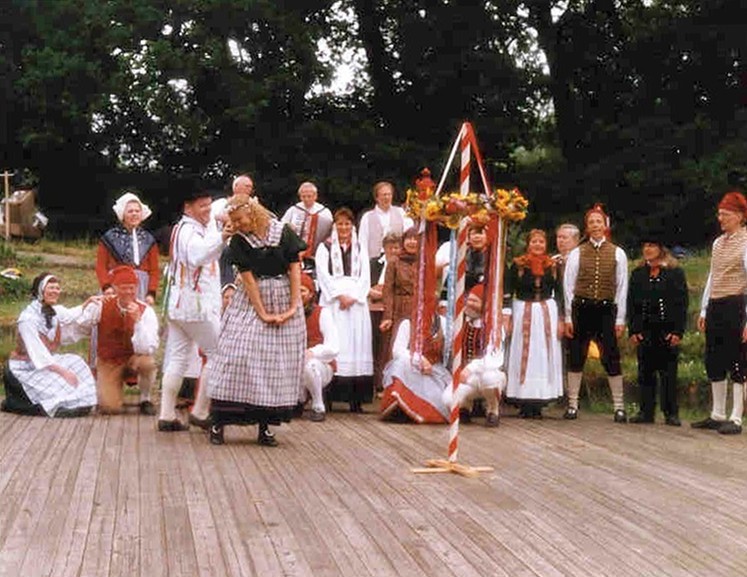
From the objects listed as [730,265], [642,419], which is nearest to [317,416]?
[642,419]

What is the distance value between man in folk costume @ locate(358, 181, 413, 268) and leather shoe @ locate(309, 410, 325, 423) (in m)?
1.96

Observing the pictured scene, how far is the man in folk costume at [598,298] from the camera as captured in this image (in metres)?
11.6

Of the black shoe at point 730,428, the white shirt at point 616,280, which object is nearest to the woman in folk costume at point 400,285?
the white shirt at point 616,280

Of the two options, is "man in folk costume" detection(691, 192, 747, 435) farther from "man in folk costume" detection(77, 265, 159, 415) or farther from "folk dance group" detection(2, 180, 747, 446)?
"man in folk costume" detection(77, 265, 159, 415)

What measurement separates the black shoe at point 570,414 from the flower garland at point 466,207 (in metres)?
2.46

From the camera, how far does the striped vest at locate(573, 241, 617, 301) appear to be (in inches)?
457

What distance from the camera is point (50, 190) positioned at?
29234mm

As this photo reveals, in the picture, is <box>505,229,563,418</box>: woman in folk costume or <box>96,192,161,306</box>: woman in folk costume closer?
<box>96,192,161,306</box>: woman in folk costume

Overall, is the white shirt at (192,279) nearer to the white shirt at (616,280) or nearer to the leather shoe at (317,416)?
the leather shoe at (317,416)

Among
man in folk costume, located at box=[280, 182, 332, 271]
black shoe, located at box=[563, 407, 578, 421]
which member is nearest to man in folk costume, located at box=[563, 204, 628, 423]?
black shoe, located at box=[563, 407, 578, 421]

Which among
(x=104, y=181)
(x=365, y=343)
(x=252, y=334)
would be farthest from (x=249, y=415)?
(x=104, y=181)

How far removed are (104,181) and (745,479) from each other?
69.3 ft

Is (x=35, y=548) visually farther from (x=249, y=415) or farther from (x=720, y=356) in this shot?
(x=720, y=356)

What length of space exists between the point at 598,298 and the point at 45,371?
430 cm
